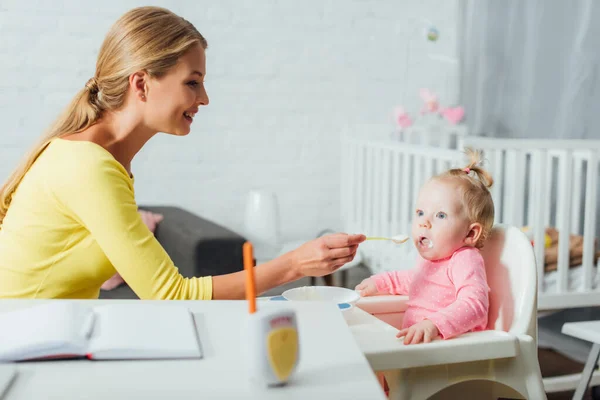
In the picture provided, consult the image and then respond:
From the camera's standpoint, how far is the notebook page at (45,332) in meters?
0.87

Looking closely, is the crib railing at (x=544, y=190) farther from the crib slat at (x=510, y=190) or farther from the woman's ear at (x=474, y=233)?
the woman's ear at (x=474, y=233)

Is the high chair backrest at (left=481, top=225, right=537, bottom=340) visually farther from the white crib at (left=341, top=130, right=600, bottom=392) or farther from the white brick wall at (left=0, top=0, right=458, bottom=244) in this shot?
the white brick wall at (left=0, top=0, right=458, bottom=244)

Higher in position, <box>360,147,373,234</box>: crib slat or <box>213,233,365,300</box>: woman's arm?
<box>213,233,365,300</box>: woman's arm

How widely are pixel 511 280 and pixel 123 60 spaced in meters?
0.83

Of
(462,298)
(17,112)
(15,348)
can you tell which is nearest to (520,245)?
(462,298)

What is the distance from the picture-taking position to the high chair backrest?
133 centimetres

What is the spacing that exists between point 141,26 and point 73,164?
1.00ft

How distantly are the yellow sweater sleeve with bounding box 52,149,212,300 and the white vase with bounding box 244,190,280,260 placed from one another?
208 centimetres

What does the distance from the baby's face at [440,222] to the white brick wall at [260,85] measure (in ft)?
6.96

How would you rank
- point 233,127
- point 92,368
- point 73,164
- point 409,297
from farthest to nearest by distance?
point 233,127
point 409,297
point 73,164
point 92,368

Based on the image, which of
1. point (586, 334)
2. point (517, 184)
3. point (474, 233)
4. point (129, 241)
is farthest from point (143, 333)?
point (517, 184)

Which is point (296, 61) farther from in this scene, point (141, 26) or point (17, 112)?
point (141, 26)

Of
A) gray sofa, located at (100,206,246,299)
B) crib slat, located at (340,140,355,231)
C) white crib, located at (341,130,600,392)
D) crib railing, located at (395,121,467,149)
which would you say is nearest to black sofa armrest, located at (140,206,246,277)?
gray sofa, located at (100,206,246,299)

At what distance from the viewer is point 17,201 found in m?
1.41
